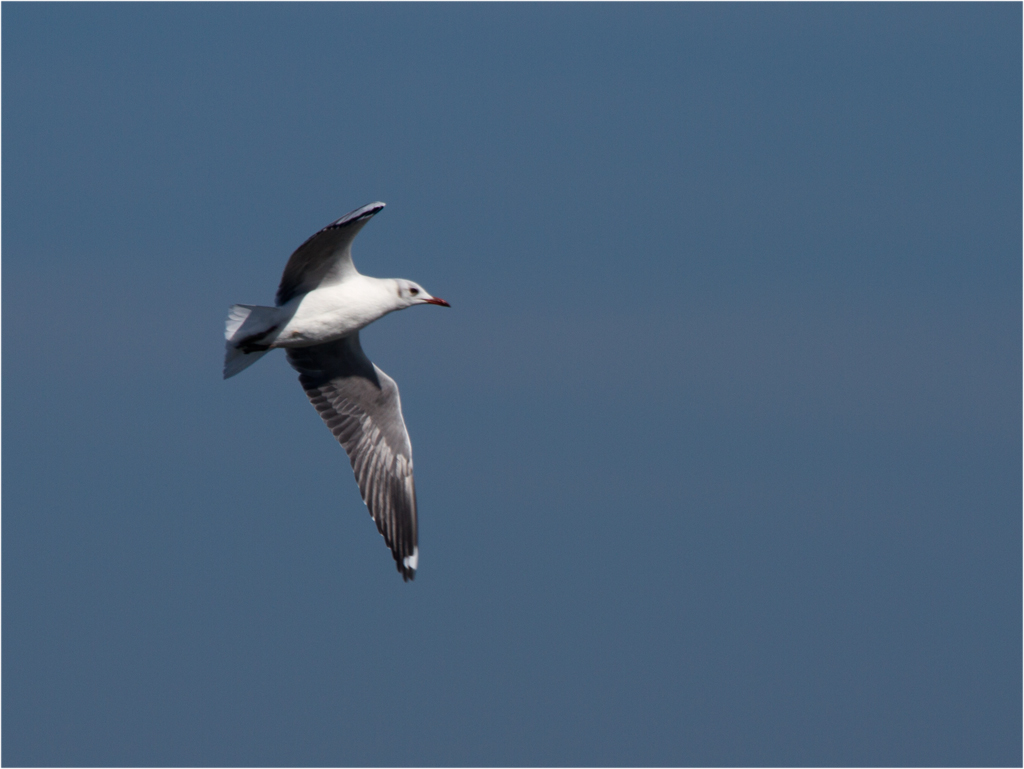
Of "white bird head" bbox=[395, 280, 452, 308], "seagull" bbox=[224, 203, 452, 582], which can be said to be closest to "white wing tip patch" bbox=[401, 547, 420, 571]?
"seagull" bbox=[224, 203, 452, 582]

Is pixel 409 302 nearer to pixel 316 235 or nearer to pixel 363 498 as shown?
pixel 316 235

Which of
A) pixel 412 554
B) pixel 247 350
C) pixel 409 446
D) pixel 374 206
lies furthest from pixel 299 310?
pixel 412 554

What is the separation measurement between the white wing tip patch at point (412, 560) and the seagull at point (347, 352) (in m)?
0.01

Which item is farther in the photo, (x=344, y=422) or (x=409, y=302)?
(x=344, y=422)

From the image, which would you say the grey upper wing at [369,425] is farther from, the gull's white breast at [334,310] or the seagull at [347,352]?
the gull's white breast at [334,310]

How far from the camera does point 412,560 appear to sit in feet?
54.4

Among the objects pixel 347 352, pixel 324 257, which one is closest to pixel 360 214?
pixel 324 257

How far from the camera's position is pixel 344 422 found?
16.1m

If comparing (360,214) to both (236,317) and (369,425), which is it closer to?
(236,317)

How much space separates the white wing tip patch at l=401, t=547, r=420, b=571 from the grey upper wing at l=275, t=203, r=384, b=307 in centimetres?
378

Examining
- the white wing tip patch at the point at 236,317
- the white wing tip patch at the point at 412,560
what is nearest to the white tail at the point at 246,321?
the white wing tip patch at the point at 236,317

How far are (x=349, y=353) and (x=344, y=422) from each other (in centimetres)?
86

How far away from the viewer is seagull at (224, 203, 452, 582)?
13836mm

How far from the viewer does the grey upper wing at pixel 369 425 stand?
622 inches
